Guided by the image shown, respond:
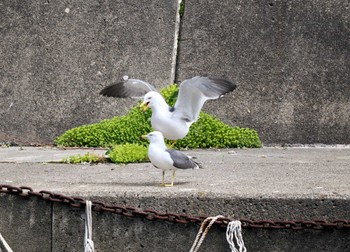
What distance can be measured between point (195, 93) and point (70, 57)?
3.01 metres

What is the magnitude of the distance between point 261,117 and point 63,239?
352 centimetres

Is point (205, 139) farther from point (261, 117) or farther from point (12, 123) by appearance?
point (12, 123)

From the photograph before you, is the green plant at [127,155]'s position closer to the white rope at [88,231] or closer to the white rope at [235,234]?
the white rope at [88,231]

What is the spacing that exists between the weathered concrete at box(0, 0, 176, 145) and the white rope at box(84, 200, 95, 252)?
3.44m

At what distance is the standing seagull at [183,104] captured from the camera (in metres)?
3.59

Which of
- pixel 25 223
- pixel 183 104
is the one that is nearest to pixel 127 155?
pixel 183 104

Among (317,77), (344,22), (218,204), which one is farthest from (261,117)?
(218,204)

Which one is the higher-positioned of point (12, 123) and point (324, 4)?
point (324, 4)

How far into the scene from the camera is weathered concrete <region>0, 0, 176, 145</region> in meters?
6.46

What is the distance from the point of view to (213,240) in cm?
304

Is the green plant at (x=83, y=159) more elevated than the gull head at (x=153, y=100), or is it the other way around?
the gull head at (x=153, y=100)

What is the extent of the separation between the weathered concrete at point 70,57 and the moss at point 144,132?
0.39 metres

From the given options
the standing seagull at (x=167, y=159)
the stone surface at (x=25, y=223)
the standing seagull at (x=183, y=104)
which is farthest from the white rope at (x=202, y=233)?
the standing seagull at (x=183, y=104)

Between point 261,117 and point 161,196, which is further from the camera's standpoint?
point 261,117
